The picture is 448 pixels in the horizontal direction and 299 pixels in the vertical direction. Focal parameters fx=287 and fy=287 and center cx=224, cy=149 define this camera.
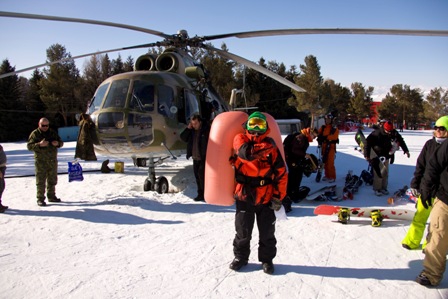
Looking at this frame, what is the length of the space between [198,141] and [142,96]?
162cm

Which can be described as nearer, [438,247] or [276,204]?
[438,247]

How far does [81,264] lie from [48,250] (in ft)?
2.56

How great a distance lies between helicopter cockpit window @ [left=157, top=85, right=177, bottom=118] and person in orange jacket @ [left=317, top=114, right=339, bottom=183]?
14.5 feet

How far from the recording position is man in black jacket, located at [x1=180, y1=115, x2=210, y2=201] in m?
6.48

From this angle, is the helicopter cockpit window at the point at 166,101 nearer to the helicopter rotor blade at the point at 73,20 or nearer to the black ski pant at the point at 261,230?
the helicopter rotor blade at the point at 73,20

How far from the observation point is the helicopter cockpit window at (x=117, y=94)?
623cm

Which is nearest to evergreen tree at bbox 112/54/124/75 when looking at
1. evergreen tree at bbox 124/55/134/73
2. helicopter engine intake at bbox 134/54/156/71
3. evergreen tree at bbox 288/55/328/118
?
evergreen tree at bbox 124/55/134/73

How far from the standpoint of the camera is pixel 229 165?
11.8 ft

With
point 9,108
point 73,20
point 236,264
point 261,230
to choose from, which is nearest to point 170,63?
point 73,20

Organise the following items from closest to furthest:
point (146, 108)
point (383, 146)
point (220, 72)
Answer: point (146, 108) < point (383, 146) < point (220, 72)

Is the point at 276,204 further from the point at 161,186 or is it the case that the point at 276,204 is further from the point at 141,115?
the point at 161,186

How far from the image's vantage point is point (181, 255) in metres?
3.89

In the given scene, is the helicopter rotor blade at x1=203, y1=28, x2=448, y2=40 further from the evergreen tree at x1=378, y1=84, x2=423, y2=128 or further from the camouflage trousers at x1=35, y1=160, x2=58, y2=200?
the evergreen tree at x1=378, y1=84, x2=423, y2=128

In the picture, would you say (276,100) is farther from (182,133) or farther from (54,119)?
(182,133)
